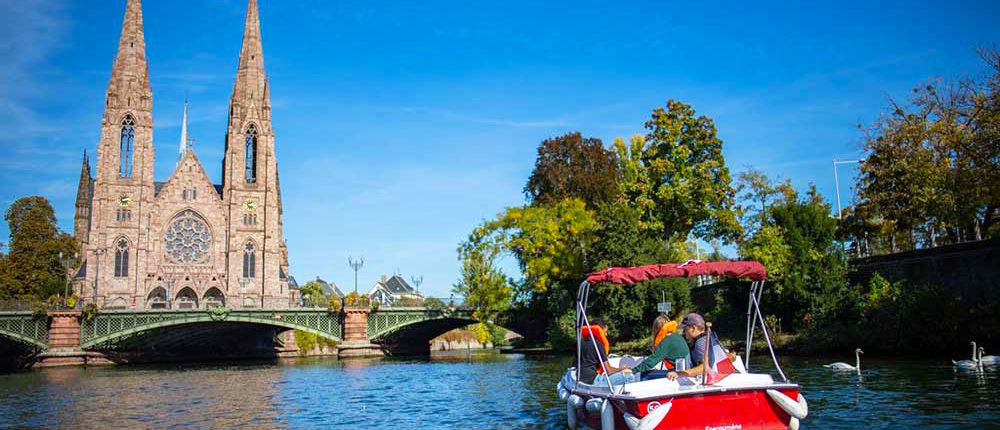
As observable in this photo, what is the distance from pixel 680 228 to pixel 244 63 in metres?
57.6

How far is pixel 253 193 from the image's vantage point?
83.0 m

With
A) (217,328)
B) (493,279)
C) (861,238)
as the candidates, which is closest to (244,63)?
(217,328)

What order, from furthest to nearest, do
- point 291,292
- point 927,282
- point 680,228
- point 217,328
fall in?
point 291,292 → point 217,328 → point 680,228 → point 927,282

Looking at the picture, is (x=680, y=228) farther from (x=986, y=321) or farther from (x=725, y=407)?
(x=725, y=407)

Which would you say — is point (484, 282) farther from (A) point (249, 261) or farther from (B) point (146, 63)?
(B) point (146, 63)

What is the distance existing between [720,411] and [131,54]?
8264 centimetres

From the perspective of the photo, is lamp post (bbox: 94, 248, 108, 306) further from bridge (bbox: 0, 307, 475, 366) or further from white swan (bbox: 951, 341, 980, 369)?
white swan (bbox: 951, 341, 980, 369)

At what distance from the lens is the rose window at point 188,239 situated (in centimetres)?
7931

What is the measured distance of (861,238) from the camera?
50.5 meters


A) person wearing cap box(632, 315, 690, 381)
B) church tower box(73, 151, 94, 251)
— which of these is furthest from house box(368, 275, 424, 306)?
person wearing cap box(632, 315, 690, 381)

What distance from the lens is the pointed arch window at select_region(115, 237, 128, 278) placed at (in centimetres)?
7650

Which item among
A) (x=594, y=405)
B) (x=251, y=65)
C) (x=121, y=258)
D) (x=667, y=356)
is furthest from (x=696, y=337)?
(x=251, y=65)

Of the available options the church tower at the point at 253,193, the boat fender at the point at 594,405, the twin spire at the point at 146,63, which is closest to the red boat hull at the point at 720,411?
A: the boat fender at the point at 594,405

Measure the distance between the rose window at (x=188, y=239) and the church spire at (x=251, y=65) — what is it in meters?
14.2
